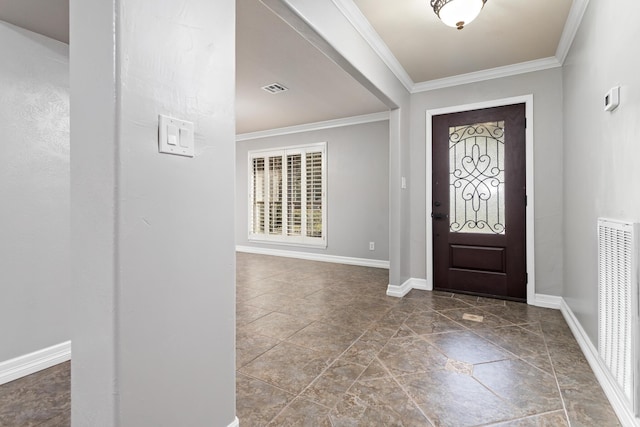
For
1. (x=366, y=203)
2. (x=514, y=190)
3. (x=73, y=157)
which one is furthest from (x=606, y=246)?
(x=366, y=203)

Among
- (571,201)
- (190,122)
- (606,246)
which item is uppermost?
(190,122)

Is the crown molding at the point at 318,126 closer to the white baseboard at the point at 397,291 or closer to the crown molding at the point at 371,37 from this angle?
the crown molding at the point at 371,37

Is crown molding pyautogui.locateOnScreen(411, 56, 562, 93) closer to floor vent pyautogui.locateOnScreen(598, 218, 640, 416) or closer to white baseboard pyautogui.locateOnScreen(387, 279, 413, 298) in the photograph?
floor vent pyautogui.locateOnScreen(598, 218, 640, 416)

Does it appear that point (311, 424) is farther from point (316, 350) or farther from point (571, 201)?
point (571, 201)

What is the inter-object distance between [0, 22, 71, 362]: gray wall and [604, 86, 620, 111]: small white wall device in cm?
354

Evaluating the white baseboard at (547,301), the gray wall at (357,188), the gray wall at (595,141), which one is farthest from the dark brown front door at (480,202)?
the gray wall at (357,188)

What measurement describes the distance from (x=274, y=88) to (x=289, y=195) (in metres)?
2.52

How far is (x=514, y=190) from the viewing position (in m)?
3.47

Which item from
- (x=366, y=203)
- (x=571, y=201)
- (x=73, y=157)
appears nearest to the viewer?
(x=73, y=157)

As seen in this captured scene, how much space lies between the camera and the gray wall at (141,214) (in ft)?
3.27

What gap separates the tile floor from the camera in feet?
5.47

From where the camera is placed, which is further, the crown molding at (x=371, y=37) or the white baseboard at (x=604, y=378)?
the crown molding at (x=371, y=37)

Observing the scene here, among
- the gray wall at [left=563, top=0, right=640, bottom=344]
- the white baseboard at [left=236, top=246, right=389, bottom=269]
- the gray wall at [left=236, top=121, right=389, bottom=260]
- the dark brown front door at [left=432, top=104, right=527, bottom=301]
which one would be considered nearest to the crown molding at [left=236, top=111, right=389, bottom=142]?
the gray wall at [left=236, top=121, right=389, bottom=260]

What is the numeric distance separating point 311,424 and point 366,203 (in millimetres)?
4151
